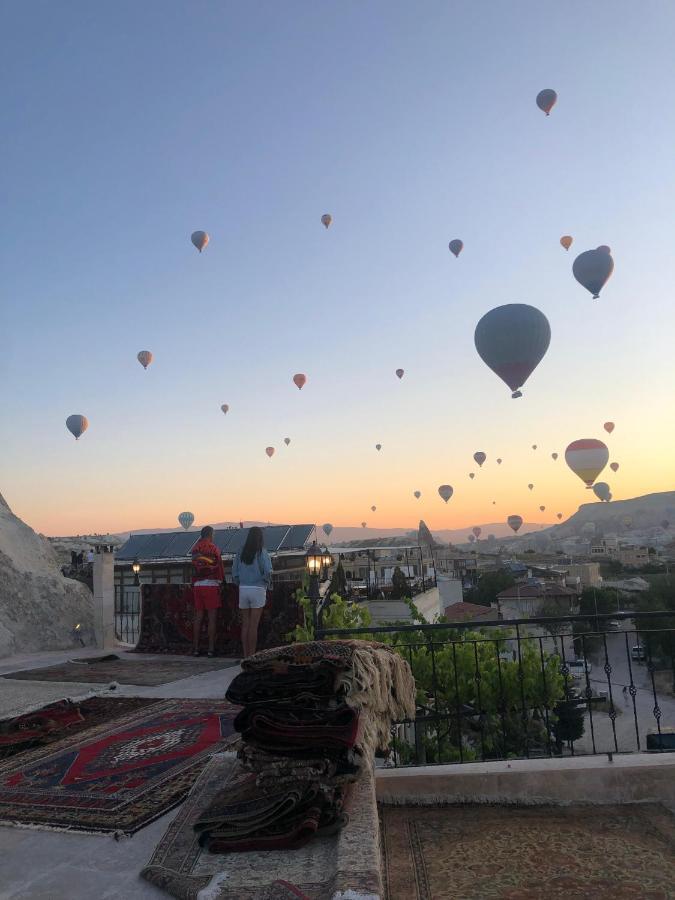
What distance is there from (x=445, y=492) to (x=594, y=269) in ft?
91.3

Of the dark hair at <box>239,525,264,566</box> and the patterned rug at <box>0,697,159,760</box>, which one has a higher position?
the dark hair at <box>239,525,264,566</box>

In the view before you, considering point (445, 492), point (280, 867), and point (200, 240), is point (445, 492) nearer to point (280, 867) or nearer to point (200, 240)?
point (200, 240)

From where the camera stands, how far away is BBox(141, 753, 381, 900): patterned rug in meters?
1.98

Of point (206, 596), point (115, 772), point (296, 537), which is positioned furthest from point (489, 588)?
point (115, 772)

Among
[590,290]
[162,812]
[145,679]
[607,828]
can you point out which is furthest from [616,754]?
[590,290]

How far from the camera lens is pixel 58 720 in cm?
512

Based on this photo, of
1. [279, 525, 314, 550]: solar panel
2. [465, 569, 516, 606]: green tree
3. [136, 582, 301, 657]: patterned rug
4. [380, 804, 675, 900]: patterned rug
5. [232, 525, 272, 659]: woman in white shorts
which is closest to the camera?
[380, 804, 675, 900]: patterned rug

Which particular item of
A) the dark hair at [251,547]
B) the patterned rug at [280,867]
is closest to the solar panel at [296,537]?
the dark hair at [251,547]

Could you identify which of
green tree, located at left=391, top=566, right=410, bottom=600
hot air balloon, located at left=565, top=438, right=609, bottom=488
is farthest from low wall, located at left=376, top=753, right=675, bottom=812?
hot air balloon, located at left=565, top=438, right=609, bottom=488

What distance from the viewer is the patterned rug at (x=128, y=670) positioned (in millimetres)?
7004

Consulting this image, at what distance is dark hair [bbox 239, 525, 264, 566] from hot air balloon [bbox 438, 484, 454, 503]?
121 feet

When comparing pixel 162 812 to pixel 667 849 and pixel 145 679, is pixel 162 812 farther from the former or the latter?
pixel 145 679

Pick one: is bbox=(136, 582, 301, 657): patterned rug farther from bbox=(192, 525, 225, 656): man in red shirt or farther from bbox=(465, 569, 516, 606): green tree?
bbox=(465, 569, 516, 606): green tree

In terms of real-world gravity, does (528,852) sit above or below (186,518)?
below
